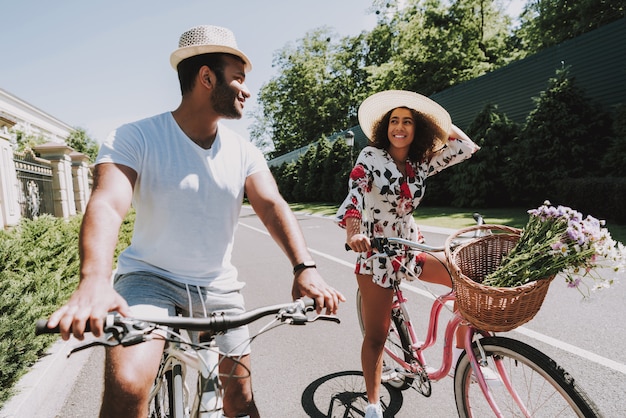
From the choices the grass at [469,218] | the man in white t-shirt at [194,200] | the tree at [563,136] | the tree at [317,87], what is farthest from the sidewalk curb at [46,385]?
the tree at [317,87]

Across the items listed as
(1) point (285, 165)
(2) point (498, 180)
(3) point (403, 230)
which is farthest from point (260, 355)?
(1) point (285, 165)

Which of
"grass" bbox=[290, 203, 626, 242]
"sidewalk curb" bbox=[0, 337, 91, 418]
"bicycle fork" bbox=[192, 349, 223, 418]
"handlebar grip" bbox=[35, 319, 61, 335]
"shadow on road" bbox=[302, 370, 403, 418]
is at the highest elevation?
"handlebar grip" bbox=[35, 319, 61, 335]

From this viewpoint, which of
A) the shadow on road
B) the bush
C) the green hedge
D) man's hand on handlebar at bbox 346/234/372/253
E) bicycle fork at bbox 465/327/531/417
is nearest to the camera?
bicycle fork at bbox 465/327/531/417

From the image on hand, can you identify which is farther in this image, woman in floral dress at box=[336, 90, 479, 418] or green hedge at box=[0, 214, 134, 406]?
green hedge at box=[0, 214, 134, 406]

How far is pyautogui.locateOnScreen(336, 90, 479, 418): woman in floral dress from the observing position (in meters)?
2.77

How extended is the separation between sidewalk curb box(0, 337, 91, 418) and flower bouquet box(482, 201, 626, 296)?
298 centimetres

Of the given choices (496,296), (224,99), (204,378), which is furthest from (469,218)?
(204,378)

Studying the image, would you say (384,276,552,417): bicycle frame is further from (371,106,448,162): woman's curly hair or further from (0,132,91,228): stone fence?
(0,132,91,228): stone fence

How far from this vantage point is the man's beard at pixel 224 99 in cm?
197

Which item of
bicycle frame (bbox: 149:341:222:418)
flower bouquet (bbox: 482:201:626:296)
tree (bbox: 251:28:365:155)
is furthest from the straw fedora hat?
tree (bbox: 251:28:365:155)

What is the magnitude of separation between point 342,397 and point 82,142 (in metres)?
65.5

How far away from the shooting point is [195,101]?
6.64 feet

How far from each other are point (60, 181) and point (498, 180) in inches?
Result: 612

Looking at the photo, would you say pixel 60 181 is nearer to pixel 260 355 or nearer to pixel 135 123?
pixel 260 355
